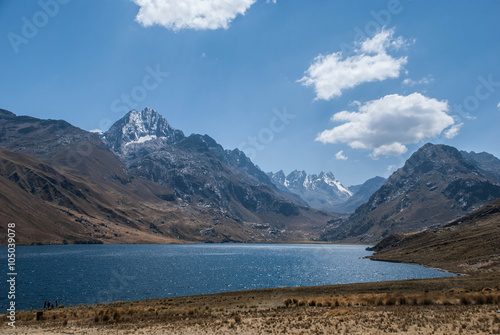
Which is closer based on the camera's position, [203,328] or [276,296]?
[203,328]

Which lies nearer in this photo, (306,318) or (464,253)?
(306,318)

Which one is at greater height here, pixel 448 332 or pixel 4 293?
pixel 448 332

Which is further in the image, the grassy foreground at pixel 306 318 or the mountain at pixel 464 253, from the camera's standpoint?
the mountain at pixel 464 253

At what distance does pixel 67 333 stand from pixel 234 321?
18101mm

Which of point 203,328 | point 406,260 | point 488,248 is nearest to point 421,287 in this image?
point 203,328

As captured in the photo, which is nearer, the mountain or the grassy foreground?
the grassy foreground

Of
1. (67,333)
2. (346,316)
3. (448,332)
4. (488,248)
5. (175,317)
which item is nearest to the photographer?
(448,332)

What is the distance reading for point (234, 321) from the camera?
37.3 metres

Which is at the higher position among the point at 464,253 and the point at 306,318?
the point at 306,318

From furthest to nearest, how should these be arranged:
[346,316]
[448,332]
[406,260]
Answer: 1. [406,260]
2. [346,316]
3. [448,332]

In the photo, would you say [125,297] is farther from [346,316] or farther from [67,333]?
[346,316]

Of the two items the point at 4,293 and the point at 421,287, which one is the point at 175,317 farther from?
the point at 4,293

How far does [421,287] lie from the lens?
6225 cm

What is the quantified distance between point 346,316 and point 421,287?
34.2m
